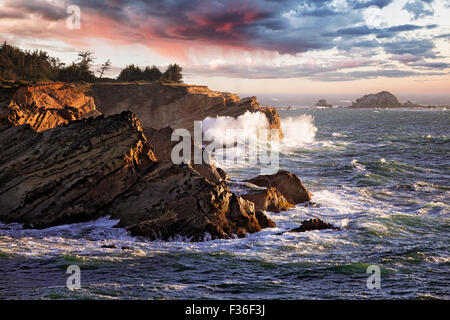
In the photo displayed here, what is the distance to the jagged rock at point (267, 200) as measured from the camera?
22125 millimetres

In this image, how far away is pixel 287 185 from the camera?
2530cm

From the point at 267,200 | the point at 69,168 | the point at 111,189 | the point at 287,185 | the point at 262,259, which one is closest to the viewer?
the point at 262,259

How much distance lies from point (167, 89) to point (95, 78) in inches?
549

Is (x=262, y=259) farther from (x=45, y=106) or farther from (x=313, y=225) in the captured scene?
(x=45, y=106)

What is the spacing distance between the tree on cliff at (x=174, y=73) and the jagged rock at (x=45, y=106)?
21852mm

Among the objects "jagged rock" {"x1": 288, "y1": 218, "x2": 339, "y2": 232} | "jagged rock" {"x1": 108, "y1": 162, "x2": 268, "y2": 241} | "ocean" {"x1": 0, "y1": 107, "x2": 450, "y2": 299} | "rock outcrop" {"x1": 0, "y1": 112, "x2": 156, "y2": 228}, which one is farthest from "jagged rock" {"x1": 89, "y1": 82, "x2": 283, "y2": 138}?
"jagged rock" {"x1": 108, "y1": 162, "x2": 268, "y2": 241}

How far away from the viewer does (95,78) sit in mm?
72625

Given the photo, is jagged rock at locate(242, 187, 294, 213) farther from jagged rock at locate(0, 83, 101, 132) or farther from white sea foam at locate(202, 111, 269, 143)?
white sea foam at locate(202, 111, 269, 143)

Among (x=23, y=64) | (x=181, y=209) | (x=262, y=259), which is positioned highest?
(x=23, y=64)

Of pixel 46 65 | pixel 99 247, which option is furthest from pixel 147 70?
pixel 99 247

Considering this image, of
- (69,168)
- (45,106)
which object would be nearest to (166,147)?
(69,168)

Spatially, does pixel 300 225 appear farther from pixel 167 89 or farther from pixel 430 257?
pixel 167 89

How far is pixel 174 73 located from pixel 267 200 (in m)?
57.6

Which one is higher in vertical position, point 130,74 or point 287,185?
point 130,74
